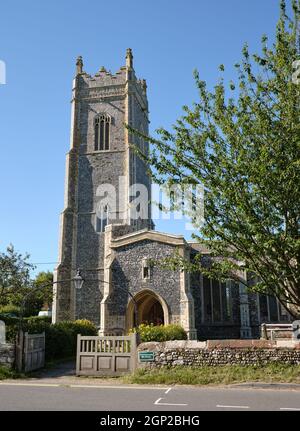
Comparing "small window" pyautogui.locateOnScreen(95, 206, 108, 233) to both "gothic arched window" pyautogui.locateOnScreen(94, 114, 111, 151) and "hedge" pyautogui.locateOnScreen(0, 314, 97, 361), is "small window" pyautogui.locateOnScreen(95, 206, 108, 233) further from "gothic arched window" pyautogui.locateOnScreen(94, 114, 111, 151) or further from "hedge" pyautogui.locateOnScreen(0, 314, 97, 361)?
"hedge" pyautogui.locateOnScreen(0, 314, 97, 361)

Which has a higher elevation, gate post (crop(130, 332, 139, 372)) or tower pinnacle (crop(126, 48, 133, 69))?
tower pinnacle (crop(126, 48, 133, 69))

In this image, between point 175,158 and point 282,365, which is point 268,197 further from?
point 282,365

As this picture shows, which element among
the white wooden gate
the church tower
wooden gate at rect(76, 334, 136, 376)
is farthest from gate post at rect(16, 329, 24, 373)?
the church tower

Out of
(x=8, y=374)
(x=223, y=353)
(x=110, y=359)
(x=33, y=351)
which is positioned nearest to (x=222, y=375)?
(x=223, y=353)

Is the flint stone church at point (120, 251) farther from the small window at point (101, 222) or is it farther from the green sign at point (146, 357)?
the green sign at point (146, 357)

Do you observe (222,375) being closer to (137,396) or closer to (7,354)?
(137,396)

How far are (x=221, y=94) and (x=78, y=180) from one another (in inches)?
970

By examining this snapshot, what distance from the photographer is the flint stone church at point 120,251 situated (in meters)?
23.4

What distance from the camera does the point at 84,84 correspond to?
125ft

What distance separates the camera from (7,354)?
43.0 ft

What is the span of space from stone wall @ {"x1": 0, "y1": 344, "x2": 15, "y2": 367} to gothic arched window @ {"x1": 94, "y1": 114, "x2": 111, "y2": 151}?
24.8m

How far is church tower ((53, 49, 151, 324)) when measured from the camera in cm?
3116

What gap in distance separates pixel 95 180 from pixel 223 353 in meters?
25.0
